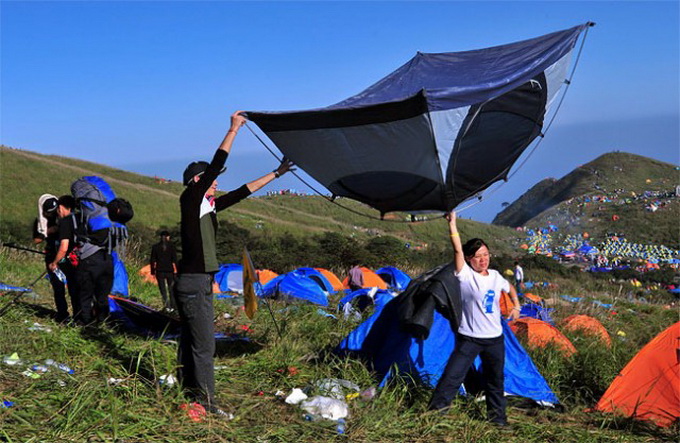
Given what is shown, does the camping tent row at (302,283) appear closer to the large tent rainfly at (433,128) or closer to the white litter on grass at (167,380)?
the large tent rainfly at (433,128)

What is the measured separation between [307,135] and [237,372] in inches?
86.6

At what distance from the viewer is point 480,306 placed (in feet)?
15.9

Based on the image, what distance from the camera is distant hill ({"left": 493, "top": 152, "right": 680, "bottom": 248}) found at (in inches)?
2391

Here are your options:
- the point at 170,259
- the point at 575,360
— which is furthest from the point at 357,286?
the point at 575,360

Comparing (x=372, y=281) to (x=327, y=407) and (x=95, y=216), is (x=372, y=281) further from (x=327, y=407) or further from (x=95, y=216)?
(x=327, y=407)

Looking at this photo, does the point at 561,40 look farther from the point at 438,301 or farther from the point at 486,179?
the point at 438,301

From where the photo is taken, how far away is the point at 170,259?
11633mm

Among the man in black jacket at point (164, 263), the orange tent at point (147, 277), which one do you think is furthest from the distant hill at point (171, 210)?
the man in black jacket at point (164, 263)

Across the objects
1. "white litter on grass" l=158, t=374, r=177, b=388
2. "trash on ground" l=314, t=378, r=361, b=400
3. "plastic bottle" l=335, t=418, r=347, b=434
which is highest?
"white litter on grass" l=158, t=374, r=177, b=388

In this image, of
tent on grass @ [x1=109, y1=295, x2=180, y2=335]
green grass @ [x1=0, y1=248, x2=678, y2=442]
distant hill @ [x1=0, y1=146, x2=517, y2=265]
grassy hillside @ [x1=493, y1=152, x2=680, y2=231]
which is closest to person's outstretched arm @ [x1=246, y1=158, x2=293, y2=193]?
green grass @ [x1=0, y1=248, x2=678, y2=442]

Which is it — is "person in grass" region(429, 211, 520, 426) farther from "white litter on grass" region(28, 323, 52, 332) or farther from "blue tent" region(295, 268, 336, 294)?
"blue tent" region(295, 268, 336, 294)

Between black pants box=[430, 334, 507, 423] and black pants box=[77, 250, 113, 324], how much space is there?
368 cm

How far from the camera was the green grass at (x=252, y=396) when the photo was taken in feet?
13.4

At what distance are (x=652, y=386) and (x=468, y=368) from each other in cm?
196
